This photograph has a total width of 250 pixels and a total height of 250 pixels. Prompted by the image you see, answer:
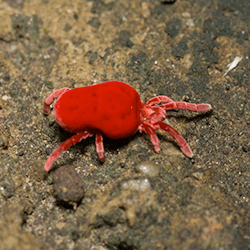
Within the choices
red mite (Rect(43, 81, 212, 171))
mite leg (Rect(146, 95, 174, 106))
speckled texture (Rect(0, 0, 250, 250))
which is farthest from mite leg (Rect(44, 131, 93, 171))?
mite leg (Rect(146, 95, 174, 106))

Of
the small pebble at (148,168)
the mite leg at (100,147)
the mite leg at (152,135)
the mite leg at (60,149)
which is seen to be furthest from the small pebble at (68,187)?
the mite leg at (152,135)

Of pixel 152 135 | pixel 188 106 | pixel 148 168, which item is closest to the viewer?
pixel 148 168

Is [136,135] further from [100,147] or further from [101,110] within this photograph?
[101,110]

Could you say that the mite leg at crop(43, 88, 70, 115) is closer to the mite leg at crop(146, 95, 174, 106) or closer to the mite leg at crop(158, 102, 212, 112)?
the mite leg at crop(146, 95, 174, 106)

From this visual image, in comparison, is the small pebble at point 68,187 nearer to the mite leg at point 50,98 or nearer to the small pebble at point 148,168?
the small pebble at point 148,168

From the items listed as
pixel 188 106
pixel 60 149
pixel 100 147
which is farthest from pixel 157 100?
pixel 60 149

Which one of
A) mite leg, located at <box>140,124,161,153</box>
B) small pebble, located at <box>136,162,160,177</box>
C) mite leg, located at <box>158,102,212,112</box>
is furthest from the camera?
mite leg, located at <box>158,102,212,112</box>
